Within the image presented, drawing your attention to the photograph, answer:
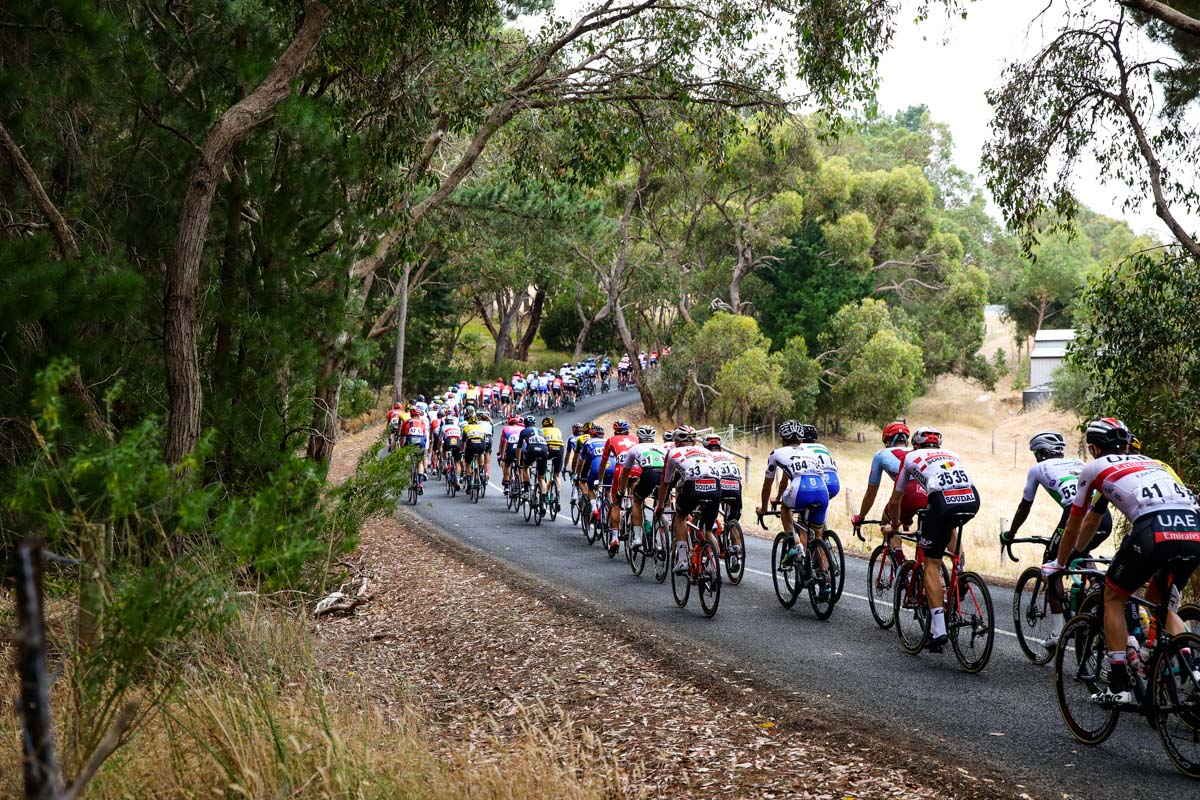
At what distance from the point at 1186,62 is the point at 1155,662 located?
10.5m

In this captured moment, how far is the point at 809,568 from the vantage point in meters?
11.1

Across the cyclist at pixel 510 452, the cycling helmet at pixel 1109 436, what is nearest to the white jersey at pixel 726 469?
the cycling helmet at pixel 1109 436

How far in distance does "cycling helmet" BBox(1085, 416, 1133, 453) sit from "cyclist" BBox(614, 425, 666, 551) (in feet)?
25.8

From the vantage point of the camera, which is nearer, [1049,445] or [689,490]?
[1049,445]

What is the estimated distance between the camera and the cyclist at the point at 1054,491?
340 inches

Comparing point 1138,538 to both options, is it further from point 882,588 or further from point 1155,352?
point 1155,352

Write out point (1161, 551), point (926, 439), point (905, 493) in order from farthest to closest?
point (905, 493)
point (926, 439)
point (1161, 551)

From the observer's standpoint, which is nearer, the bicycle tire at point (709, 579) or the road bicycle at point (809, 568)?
the road bicycle at point (809, 568)

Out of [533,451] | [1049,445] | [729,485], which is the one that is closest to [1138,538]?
[1049,445]

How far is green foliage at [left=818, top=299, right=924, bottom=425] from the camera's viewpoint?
43406 millimetres

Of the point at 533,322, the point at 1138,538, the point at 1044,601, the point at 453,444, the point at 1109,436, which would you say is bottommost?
the point at 453,444

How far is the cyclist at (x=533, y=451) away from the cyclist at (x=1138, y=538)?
47.7ft

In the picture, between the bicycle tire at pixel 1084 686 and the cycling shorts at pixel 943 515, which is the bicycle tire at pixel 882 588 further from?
the bicycle tire at pixel 1084 686

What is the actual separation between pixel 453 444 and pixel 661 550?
12020mm
